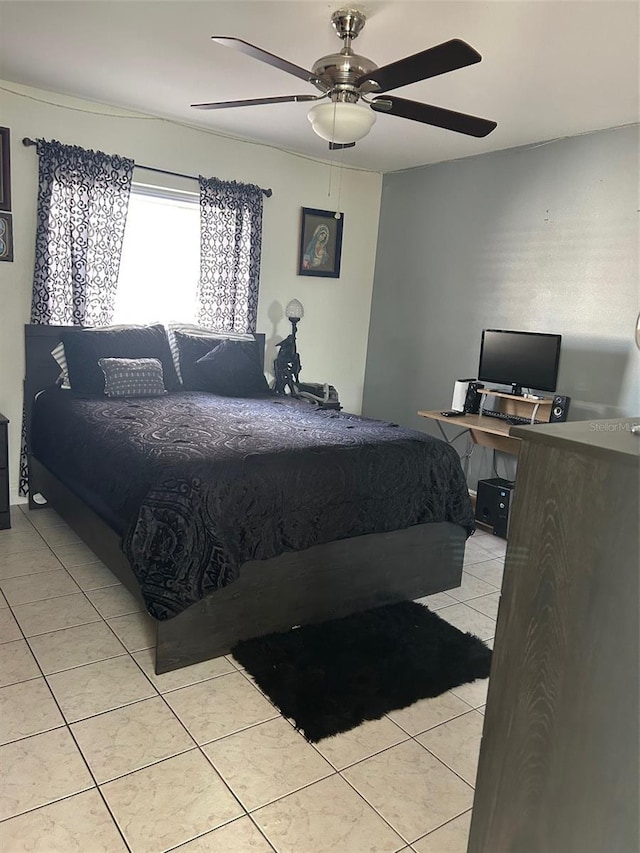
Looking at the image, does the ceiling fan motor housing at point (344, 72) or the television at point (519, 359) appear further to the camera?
the television at point (519, 359)

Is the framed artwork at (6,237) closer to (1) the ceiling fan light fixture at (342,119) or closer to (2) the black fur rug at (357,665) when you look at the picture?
(1) the ceiling fan light fixture at (342,119)

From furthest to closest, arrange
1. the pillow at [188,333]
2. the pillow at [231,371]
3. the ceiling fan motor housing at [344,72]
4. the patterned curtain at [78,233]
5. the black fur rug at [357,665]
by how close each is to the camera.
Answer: the pillow at [188,333] < the pillow at [231,371] < the patterned curtain at [78,233] < the ceiling fan motor housing at [344,72] < the black fur rug at [357,665]

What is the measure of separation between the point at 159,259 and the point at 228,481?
257cm

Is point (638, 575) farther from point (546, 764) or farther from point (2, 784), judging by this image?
point (2, 784)

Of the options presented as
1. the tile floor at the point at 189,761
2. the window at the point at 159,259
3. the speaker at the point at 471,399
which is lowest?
the tile floor at the point at 189,761

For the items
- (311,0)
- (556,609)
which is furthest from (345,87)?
(556,609)

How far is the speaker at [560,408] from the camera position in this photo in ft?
12.3

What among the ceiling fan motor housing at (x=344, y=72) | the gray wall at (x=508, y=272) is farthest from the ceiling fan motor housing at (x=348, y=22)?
the gray wall at (x=508, y=272)

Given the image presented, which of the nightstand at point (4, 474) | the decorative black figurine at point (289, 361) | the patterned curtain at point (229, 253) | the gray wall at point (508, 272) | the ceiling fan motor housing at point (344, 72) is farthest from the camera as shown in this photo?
the decorative black figurine at point (289, 361)

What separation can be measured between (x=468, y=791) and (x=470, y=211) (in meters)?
3.80

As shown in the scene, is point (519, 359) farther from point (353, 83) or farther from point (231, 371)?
point (353, 83)

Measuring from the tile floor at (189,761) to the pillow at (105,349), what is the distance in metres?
1.48

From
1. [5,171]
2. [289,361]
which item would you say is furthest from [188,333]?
[5,171]

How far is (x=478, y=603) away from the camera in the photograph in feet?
9.93
